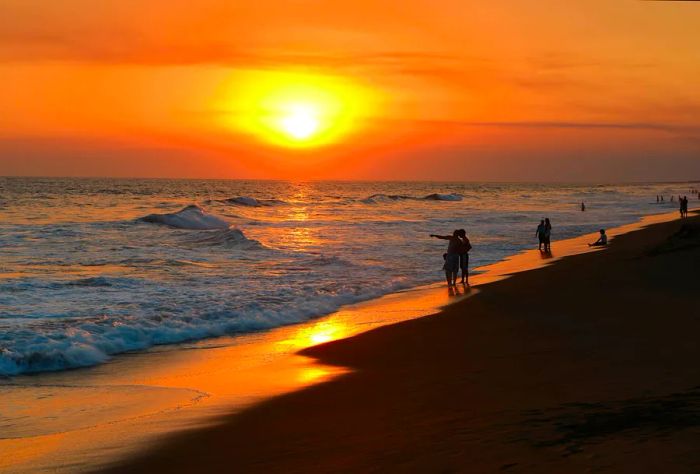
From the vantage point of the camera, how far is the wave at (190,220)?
52744mm

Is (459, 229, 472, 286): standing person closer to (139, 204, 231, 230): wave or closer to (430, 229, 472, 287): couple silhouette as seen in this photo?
(430, 229, 472, 287): couple silhouette

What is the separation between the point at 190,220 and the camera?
55031mm

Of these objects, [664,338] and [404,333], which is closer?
[664,338]

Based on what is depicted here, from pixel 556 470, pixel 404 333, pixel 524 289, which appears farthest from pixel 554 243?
pixel 556 470

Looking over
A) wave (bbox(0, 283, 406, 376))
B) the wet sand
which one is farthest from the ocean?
the wet sand

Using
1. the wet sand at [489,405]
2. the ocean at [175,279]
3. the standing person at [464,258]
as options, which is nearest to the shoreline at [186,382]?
the wet sand at [489,405]

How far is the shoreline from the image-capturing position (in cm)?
718

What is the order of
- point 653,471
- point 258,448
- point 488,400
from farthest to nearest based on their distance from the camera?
point 488,400
point 258,448
point 653,471

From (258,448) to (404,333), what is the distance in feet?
21.9

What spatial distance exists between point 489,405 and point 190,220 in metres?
49.5

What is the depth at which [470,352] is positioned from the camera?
35.7 ft

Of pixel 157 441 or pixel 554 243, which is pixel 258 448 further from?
pixel 554 243

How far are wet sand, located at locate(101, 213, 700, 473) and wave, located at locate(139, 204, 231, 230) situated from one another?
4065cm

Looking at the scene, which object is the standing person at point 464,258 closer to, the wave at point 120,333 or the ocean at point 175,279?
the ocean at point 175,279
